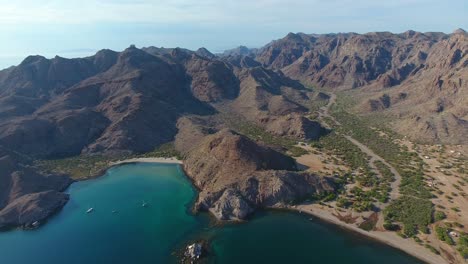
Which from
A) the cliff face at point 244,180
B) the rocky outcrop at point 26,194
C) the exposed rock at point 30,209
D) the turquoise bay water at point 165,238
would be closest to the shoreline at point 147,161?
the cliff face at point 244,180

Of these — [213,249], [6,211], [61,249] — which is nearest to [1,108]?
[6,211]

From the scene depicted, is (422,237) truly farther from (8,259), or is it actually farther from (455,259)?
(8,259)

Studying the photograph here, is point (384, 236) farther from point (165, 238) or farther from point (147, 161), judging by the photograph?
point (147, 161)

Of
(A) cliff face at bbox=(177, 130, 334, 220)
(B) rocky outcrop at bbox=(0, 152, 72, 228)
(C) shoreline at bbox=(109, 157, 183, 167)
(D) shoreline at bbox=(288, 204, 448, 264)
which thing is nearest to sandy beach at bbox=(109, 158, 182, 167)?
(C) shoreline at bbox=(109, 157, 183, 167)

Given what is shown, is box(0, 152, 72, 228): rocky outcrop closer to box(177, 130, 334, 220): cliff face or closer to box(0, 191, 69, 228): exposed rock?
box(0, 191, 69, 228): exposed rock

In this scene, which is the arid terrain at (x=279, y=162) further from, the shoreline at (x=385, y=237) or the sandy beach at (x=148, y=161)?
the sandy beach at (x=148, y=161)

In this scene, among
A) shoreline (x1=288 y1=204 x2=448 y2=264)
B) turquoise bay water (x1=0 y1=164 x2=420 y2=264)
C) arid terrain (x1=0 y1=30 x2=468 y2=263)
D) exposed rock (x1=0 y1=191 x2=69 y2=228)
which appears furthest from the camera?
exposed rock (x1=0 y1=191 x2=69 y2=228)

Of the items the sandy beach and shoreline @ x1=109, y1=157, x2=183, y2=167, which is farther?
the sandy beach
